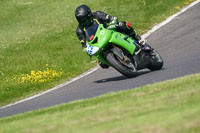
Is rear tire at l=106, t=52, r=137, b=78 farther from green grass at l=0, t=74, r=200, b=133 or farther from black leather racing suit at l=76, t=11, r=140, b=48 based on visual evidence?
green grass at l=0, t=74, r=200, b=133

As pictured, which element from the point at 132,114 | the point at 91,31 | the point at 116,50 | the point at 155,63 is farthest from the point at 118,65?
the point at 132,114

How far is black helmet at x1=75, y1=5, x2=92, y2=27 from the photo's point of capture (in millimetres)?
11281

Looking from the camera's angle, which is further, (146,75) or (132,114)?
(146,75)

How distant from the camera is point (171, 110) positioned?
6219 mm

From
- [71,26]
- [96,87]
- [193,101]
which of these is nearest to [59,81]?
[96,87]

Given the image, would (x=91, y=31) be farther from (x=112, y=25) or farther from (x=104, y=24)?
(x=104, y=24)

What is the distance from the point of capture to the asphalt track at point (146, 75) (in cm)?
1049

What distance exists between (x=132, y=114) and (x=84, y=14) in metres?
5.14

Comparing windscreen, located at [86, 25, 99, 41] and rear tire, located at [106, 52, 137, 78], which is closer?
rear tire, located at [106, 52, 137, 78]

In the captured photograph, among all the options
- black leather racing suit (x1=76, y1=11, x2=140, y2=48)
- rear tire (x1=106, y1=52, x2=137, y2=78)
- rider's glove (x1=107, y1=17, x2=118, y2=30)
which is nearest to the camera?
rear tire (x1=106, y1=52, x2=137, y2=78)

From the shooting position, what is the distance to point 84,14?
37.0ft

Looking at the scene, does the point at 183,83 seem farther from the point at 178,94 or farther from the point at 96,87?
the point at 96,87

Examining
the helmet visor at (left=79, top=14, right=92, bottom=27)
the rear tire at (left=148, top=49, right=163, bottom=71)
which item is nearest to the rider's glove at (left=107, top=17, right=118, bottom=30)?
the helmet visor at (left=79, top=14, right=92, bottom=27)

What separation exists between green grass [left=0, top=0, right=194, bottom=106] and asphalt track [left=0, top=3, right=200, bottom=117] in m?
1.19
